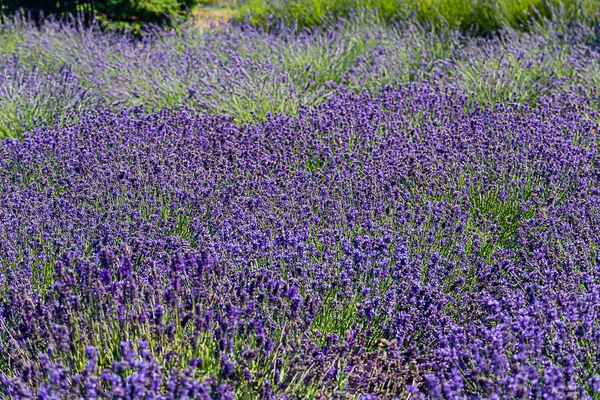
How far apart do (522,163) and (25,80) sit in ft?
14.0

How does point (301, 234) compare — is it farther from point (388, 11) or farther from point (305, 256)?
point (388, 11)

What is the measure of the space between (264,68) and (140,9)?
3347 millimetres

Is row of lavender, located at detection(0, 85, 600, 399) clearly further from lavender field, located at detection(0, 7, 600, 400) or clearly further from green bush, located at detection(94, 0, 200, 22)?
green bush, located at detection(94, 0, 200, 22)

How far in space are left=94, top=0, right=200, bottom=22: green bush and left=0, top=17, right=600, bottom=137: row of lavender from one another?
0.92 meters

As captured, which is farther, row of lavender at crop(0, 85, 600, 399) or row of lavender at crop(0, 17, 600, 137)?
row of lavender at crop(0, 17, 600, 137)

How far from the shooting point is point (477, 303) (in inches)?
115

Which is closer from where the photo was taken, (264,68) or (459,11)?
(264,68)

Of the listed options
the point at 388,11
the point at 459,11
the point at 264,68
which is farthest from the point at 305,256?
the point at 388,11

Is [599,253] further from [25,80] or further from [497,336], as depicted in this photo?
[25,80]

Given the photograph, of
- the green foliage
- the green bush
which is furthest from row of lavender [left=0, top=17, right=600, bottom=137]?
the green bush

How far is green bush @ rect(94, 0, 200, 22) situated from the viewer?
877 centimetres

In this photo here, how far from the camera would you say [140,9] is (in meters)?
8.88

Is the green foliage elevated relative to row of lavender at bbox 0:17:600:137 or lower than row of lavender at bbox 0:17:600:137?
elevated

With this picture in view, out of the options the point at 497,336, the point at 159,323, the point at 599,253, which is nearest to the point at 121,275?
the point at 159,323
